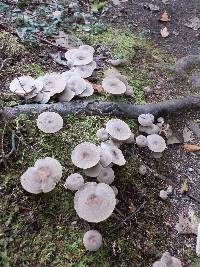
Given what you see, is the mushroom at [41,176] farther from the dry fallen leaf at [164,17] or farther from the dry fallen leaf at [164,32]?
the dry fallen leaf at [164,17]

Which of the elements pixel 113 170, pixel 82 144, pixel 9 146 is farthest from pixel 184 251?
pixel 9 146

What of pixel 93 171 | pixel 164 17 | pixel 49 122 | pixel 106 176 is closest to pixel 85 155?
pixel 93 171

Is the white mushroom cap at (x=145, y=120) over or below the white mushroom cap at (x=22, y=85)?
below

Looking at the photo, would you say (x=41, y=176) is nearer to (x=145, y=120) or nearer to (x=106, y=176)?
(x=106, y=176)

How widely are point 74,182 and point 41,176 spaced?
34 cm

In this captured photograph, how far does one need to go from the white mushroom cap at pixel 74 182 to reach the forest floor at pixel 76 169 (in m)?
0.17

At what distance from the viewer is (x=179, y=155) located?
4.97 metres

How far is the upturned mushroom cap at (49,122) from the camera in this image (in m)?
4.22

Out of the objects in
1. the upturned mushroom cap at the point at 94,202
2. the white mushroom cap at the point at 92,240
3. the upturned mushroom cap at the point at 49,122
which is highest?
the upturned mushroom cap at the point at 49,122

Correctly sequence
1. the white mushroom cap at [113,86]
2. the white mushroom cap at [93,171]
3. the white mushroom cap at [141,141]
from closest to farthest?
the white mushroom cap at [93,171] → the white mushroom cap at [141,141] → the white mushroom cap at [113,86]

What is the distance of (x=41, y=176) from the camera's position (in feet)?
12.2

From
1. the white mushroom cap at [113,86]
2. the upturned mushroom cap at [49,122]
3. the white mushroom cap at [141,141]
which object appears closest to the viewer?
the upturned mushroom cap at [49,122]

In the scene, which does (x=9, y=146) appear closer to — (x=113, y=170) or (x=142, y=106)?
(x=113, y=170)

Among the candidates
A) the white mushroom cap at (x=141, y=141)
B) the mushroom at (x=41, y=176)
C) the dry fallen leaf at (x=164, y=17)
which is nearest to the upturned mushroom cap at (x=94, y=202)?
the mushroom at (x=41, y=176)
